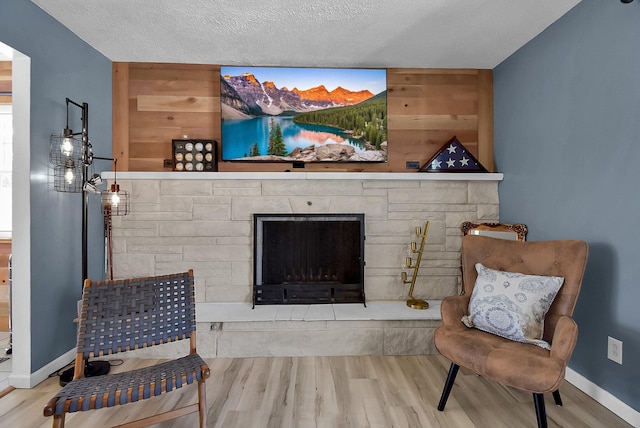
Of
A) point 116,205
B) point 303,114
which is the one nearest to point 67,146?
point 116,205

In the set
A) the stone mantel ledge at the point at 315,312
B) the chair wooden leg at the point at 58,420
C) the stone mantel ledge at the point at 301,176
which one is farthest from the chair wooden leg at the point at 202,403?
the stone mantel ledge at the point at 301,176

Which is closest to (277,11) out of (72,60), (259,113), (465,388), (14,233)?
(259,113)

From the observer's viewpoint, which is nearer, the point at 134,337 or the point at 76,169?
the point at 134,337

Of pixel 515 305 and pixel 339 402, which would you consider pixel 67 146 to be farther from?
pixel 515 305

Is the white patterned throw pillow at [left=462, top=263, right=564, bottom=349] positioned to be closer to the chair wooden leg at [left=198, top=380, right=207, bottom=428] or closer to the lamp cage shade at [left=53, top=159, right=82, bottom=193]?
the chair wooden leg at [left=198, top=380, right=207, bottom=428]

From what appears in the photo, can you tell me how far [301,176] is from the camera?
2.87 m

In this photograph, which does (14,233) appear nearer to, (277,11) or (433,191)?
(277,11)

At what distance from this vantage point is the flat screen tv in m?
2.97

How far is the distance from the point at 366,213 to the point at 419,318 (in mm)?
977

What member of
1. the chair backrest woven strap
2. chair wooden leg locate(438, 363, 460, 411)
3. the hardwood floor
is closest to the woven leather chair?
the chair backrest woven strap

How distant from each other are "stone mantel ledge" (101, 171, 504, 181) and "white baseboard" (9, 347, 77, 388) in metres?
1.43

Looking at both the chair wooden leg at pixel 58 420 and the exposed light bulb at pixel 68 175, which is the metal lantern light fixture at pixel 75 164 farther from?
the chair wooden leg at pixel 58 420

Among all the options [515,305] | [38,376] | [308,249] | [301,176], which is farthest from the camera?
[308,249]

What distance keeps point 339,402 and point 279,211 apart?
1.59 m
